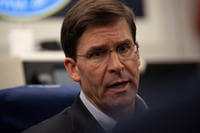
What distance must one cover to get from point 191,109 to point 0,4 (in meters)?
2.91

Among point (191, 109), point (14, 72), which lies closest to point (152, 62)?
point (14, 72)

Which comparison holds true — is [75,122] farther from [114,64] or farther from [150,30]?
[150,30]

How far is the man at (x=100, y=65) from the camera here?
0.83 meters

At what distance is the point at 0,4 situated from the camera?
121 inches

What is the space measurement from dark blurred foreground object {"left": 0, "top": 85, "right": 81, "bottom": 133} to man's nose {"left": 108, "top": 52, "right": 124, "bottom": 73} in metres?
0.29

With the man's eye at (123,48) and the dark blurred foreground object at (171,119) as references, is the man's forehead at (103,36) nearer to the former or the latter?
the man's eye at (123,48)

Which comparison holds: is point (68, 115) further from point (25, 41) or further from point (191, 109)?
point (25, 41)

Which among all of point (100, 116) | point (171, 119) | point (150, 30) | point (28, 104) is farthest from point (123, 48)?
point (150, 30)

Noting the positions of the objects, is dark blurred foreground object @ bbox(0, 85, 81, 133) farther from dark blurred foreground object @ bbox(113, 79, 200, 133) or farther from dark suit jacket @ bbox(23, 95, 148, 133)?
dark blurred foreground object @ bbox(113, 79, 200, 133)

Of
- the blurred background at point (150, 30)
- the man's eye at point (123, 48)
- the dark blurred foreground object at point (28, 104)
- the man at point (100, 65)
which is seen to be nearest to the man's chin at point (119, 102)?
the man at point (100, 65)

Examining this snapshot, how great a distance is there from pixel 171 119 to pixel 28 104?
746 mm

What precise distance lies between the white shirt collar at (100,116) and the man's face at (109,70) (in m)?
0.01

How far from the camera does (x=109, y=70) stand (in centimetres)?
82

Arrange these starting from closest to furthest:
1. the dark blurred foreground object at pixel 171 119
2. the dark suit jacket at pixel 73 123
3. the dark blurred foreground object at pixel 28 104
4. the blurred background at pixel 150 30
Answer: the dark blurred foreground object at pixel 171 119 < the dark suit jacket at pixel 73 123 < the dark blurred foreground object at pixel 28 104 < the blurred background at pixel 150 30
